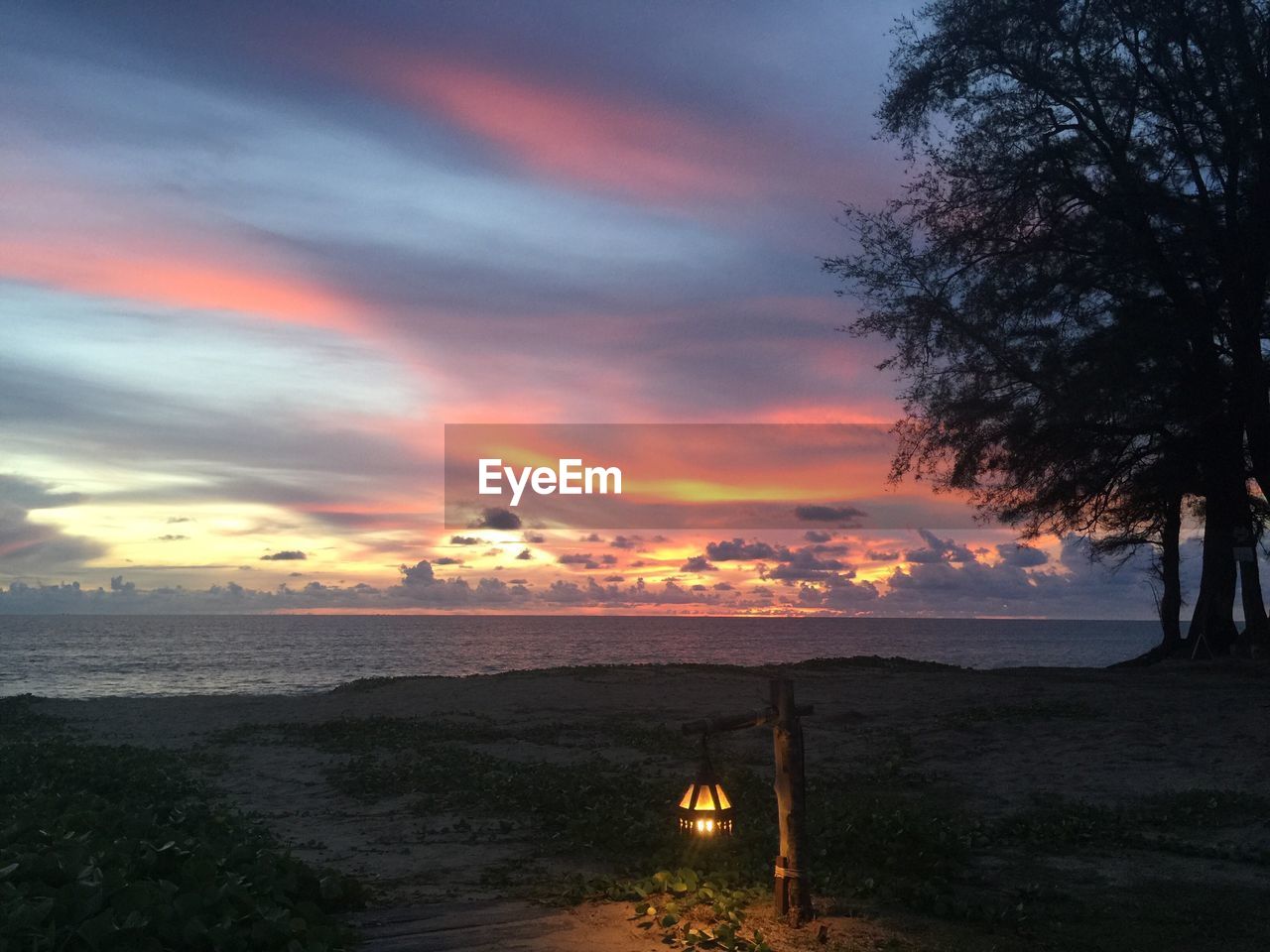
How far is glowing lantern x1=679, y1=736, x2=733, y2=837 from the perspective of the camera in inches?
273

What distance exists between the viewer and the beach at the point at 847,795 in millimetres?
8125

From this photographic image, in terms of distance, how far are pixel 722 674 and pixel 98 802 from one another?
1921 cm

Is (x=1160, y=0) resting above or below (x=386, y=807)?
above

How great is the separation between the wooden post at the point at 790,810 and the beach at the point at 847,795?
0.21 m

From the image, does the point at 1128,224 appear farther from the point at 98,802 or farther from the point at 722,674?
the point at 98,802

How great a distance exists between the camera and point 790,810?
25.5 ft

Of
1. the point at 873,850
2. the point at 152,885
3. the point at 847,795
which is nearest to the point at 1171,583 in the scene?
the point at 847,795

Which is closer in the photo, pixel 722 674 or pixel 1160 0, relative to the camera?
pixel 1160 0

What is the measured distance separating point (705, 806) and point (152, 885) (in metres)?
3.45

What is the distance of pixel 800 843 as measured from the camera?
7.82 m

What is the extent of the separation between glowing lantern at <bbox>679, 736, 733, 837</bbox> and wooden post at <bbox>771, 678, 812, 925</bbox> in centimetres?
87

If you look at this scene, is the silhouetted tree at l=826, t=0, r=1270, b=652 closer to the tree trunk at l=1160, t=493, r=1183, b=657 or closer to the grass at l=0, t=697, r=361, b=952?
the tree trunk at l=1160, t=493, r=1183, b=657

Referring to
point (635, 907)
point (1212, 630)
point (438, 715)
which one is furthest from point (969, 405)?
point (635, 907)

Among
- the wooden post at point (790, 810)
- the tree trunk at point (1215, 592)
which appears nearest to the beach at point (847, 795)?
the wooden post at point (790, 810)
